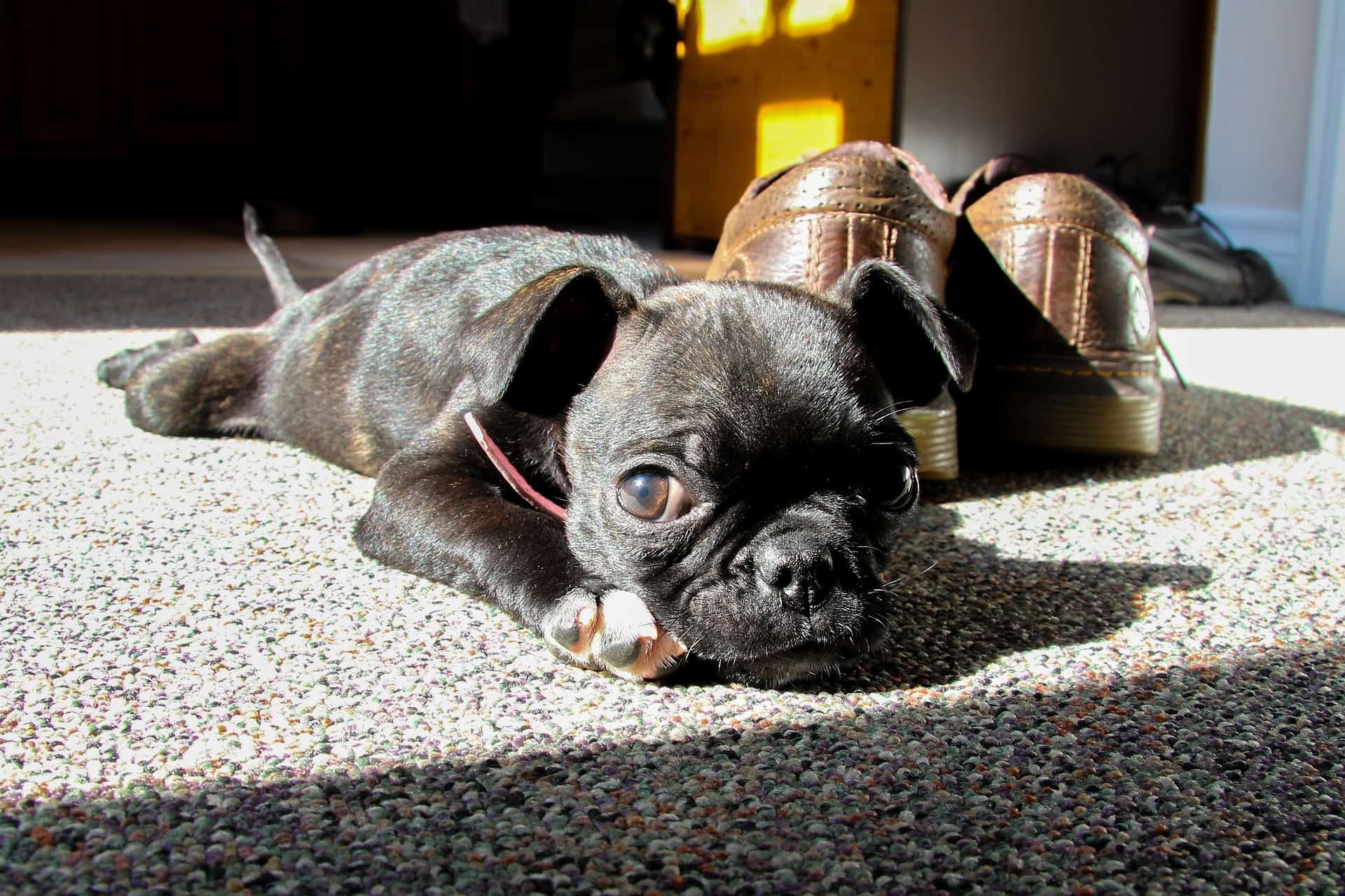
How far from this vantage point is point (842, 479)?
4.97 ft

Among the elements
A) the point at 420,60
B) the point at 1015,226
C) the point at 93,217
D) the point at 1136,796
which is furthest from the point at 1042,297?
the point at 93,217

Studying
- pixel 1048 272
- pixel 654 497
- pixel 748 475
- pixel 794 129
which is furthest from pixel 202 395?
pixel 794 129

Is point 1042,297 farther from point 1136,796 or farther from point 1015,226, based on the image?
point 1136,796

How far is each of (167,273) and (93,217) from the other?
3.10 metres

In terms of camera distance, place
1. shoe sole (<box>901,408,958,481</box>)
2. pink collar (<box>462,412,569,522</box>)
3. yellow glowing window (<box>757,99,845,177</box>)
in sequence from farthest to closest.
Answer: yellow glowing window (<box>757,99,845,177</box>)
shoe sole (<box>901,408,958,481</box>)
pink collar (<box>462,412,569,522</box>)

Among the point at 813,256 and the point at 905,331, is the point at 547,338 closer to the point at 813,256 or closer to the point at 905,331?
the point at 905,331

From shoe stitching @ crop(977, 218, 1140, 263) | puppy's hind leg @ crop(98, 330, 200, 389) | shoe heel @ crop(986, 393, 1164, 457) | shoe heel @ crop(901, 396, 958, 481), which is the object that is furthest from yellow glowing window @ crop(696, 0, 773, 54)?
shoe heel @ crop(901, 396, 958, 481)

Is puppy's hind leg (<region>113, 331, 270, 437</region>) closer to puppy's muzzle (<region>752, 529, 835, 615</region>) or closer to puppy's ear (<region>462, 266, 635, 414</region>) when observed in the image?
puppy's ear (<region>462, 266, 635, 414</region>)

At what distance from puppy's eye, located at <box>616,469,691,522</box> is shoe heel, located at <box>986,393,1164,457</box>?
4.29ft

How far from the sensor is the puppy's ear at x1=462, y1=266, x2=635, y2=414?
5.13 feet

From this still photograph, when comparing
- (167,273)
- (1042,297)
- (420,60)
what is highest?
(420,60)

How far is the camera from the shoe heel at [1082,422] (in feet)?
8.25

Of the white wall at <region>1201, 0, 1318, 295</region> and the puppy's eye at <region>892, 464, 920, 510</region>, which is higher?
the white wall at <region>1201, 0, 1318, 295</region>

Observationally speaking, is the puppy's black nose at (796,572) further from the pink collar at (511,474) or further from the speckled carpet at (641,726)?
the pink collar at (511,474)
